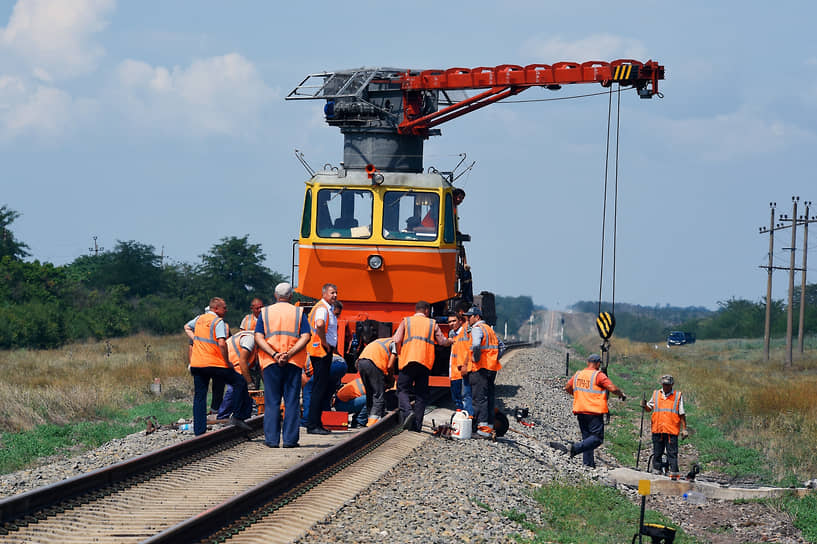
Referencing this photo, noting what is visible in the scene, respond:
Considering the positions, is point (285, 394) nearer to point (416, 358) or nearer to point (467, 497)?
point (416, 358)

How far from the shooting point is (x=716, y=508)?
42.0ft

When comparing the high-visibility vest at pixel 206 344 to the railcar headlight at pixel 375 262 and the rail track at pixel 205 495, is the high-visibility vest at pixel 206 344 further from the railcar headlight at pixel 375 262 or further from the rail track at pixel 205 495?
the railcar headlight at pixel 375 262

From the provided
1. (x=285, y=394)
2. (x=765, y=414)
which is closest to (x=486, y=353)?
(x=285, y=394)

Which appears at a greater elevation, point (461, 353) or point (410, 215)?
point (410, 215)

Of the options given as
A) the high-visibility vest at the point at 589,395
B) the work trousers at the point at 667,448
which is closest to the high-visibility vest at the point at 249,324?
the high-visibility vest at the point at 589,395

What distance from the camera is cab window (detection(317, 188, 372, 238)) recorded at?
16875 millimetres

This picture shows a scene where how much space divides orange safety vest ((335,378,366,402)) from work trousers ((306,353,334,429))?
1004 millimetres

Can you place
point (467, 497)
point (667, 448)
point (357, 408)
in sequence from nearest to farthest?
point (467, 497) → point (667, 448) → point (357, 408)

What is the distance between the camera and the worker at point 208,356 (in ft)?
39.3

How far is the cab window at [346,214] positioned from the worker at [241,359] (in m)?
3.48

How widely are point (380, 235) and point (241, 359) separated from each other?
5.47m

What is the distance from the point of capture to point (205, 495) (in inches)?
350

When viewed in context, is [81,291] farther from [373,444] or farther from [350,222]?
[373,444]

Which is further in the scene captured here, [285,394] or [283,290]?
[285,394]
